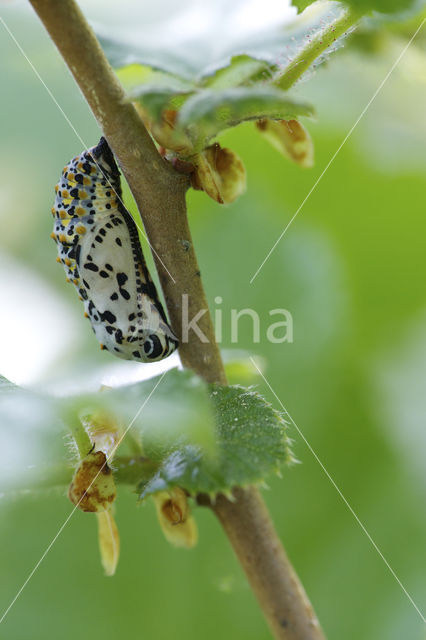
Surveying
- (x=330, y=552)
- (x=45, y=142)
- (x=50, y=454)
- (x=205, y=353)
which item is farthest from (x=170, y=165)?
(x=45, y=142)

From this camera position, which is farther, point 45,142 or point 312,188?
point 45,142

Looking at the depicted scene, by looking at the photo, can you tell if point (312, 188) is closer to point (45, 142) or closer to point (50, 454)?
point (45, 142)

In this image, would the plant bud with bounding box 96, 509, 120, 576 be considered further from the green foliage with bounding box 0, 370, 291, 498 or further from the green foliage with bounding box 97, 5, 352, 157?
the green foliage with bounding box 97, 5, 352, 157

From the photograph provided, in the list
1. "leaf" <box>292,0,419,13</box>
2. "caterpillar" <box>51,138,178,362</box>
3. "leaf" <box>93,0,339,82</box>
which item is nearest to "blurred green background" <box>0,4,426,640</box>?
"caterpillar" <box>51,138,178,362</box>

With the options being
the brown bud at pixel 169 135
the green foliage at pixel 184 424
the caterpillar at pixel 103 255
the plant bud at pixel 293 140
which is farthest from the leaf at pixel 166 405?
the caterpillar at pixel 103 255

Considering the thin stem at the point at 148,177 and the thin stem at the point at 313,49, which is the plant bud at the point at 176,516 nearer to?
the thin stem at the point at 148,177

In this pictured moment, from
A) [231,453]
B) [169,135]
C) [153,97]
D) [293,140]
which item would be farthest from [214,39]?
[231,453]
